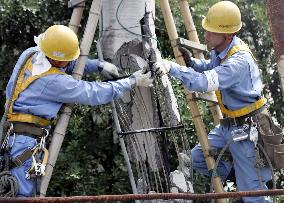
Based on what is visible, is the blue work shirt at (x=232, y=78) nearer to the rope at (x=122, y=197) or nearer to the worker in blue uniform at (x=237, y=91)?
the worker in blue uniform at (x=237, y=91)

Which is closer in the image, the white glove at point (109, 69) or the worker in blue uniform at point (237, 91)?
the white glove at point (109, 69)

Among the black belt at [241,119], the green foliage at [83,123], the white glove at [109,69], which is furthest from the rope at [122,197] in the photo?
the green foliage at [83,123]

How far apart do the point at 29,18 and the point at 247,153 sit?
12.6ft

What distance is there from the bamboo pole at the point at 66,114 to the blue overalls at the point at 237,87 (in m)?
0.67

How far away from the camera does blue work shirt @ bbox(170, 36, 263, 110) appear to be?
4527mm

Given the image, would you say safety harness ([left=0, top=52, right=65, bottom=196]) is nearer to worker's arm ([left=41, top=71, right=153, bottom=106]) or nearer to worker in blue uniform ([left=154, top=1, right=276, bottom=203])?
worker's arm ([left=41, top=71, right=153, bottom=106])

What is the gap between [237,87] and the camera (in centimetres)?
477

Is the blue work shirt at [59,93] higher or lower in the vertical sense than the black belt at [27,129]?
higher

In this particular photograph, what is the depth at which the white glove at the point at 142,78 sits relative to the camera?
14.3 ft

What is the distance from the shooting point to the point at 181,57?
17.0ft

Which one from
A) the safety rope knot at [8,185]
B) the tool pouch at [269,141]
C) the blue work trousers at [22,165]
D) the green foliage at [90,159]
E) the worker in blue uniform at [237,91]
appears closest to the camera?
the safety rope knot at [8,185]

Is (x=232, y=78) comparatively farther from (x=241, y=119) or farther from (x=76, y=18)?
(x=76, y=18)

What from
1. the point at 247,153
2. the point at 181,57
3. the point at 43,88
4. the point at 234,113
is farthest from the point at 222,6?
the point at 43,88

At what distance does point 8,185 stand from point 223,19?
216cm
